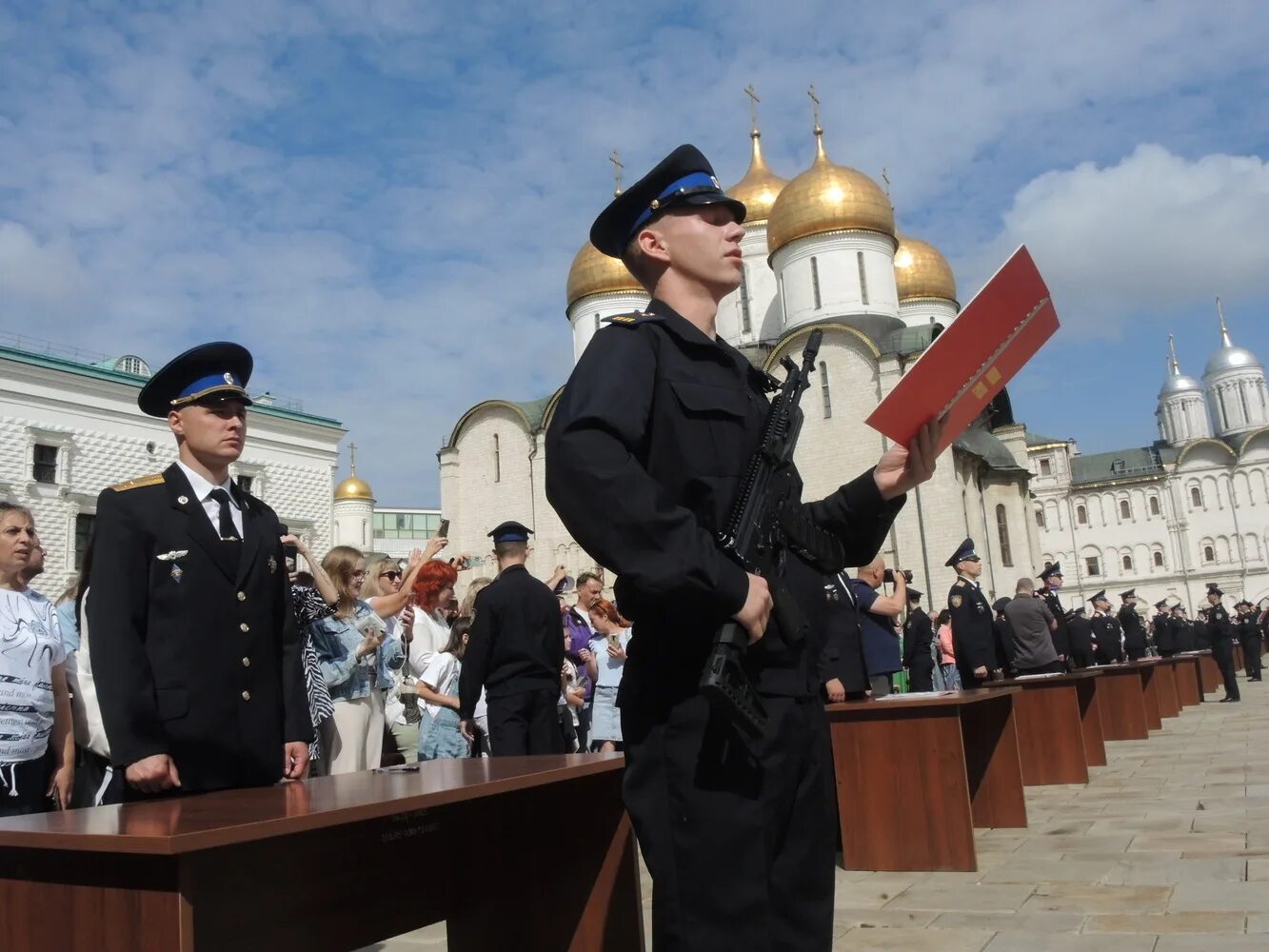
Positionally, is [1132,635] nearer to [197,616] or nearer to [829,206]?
[829,206]

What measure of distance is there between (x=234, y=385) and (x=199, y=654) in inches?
36.5

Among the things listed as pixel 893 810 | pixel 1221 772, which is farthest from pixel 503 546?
pixel 1221 772

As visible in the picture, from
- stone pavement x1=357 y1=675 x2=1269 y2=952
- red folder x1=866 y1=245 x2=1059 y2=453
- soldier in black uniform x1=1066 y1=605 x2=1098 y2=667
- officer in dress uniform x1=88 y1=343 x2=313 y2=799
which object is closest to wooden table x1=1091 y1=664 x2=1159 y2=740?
soldier in black uniform x1=1066 y1=605 x2=1098 y2=667

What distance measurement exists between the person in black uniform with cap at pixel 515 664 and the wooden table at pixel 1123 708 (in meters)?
8.51

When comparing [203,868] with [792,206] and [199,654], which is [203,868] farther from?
[792,206]

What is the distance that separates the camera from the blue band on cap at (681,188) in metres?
2.62

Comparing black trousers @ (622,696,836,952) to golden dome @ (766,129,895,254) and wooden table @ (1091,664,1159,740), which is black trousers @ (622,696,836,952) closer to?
wooden table @ (1091,664,1159,740)

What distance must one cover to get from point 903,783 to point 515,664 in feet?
7.47

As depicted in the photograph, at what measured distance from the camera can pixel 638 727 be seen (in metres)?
2.21

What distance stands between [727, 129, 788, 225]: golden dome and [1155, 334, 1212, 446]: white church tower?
5205 centimetres

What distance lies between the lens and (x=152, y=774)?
2.98 metres

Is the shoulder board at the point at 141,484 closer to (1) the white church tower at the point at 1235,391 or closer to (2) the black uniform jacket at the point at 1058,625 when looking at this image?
(2) the black uniform jacket at the point at 1058,625

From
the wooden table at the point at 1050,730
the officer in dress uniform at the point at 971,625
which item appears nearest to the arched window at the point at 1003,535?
the officer in dress uniform at the point at 971,625

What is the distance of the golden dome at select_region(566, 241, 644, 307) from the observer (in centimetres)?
3805
